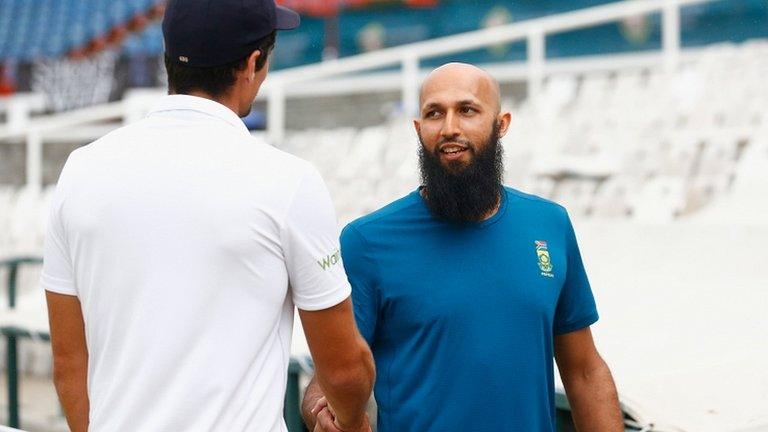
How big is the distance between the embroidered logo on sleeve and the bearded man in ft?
1.32

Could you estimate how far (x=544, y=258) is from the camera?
92.9 inches

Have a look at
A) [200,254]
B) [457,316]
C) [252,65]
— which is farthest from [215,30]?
[457,316]

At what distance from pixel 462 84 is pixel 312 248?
0.74 metres

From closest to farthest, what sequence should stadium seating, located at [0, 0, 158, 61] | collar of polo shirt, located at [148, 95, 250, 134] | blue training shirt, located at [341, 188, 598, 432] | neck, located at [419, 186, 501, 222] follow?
Answer: collar of polo shirt, located at [148, 95, 250, 134]
blue training shirt, located at [341, 188, 598, 432]
neck, located at [419, 186, 501, 222]
stadium seating, located at [0, 0, 158, 61]

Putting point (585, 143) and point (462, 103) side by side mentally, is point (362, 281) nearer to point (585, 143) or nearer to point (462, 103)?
point (462, 103)

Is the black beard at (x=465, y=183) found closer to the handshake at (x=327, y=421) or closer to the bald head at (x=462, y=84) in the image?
the bald head at (x=462, y=84)

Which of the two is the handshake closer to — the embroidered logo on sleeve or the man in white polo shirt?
the man in white polo shirt

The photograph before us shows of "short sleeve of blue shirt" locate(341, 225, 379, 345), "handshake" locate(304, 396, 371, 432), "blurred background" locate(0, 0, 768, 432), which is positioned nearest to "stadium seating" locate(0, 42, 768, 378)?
"blurred background" locate(0, 0, 768, 432)

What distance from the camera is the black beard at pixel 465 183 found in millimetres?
2361

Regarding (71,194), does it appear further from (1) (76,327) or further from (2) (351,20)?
(2) (351,20)

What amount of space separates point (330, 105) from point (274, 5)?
14.5 metres

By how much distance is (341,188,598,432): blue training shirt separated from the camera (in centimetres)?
228

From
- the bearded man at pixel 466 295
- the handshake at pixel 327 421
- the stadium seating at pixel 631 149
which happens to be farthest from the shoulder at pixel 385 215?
the stadium seating at pixel 631 149

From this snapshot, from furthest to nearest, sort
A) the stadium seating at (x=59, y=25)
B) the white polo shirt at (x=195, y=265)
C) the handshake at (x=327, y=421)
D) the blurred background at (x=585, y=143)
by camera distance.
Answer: the stadium seating at (x=59, y=25) < the blurred background at (x=585, y=143) < the handshake at (x=327, y=421) < the white polo shirt at (x=195, y=265)
